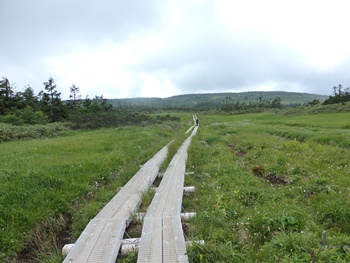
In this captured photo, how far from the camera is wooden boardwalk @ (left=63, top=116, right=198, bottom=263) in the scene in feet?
12.9

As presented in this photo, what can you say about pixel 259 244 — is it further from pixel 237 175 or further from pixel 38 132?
pixel 38 132

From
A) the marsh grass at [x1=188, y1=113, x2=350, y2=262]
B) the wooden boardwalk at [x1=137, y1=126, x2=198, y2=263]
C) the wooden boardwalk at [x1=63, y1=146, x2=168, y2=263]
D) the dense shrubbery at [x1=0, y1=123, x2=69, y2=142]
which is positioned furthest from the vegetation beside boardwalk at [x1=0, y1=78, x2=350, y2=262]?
the dense shrubbery at [x1=0, y1=123, x2=69, y2=142]

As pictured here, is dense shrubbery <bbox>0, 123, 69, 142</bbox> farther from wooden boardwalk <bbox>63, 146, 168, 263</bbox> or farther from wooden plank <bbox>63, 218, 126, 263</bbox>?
wooden plank <bbox>63, 218, 126, 263</bbox>

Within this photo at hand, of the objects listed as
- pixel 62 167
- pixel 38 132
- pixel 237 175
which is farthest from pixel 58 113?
Answer: pixel 237 175

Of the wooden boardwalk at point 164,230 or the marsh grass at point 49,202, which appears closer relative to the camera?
the wooden boardwalk at point 164,230

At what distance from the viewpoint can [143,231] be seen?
4.69m

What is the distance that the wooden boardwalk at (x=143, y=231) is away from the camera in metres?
3.95

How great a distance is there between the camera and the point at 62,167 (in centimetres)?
931

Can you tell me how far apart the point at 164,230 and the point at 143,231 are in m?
0.45

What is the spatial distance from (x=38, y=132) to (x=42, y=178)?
22.6m

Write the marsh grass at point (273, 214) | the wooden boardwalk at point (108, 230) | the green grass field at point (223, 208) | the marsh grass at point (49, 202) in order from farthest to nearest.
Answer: the marsh grass at point (49, 202) < the wooden boardwalk at point (108, 230) < the green grass field at point (223, 208) < the marsh grass at point (273, 214)

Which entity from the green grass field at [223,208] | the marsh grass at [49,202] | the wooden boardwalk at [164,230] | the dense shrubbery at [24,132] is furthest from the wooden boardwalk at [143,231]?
the dense shrubbery at [24,132]

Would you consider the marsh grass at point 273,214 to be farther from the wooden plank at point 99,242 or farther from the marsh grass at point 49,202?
the marsh grass at point 49,202

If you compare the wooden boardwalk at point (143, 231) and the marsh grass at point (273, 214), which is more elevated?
the marsh grass at point (273, 214)
